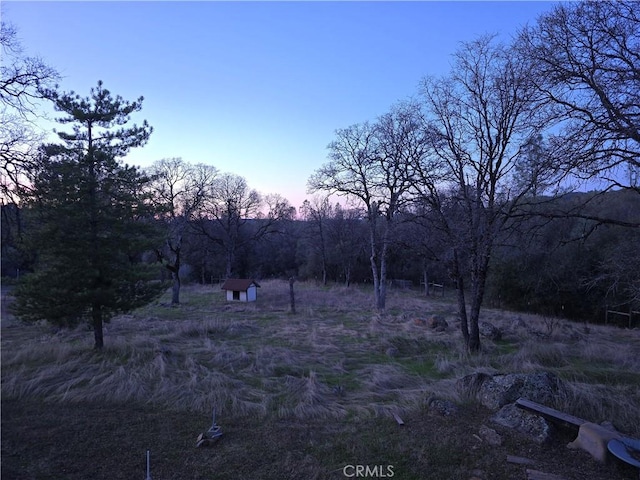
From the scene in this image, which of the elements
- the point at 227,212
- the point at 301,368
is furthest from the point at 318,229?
the point at 301,368

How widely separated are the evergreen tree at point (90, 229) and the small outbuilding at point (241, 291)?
18784mm

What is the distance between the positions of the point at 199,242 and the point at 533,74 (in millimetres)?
43390

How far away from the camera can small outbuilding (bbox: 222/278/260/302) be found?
3047cm

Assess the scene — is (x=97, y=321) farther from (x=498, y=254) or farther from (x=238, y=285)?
(x=498, y=254)

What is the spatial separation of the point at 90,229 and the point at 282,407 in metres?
7.46

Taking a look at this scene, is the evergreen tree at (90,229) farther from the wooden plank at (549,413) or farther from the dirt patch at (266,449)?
the wooden plank at (549,413)

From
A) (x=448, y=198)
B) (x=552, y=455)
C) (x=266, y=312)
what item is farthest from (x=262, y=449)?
(x=266, y=312)

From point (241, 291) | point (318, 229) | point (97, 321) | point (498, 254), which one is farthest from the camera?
point (318, 229)

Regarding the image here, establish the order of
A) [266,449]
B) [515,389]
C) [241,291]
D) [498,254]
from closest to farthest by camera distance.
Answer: [266,449]
[515,389]
[498,254]
[241,291]

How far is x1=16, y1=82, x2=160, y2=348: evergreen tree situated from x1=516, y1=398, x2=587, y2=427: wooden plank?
1016 cm

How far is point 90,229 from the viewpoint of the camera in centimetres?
1086

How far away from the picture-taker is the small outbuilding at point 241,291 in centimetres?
3047

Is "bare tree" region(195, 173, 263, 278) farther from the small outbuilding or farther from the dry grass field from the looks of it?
the dry grass field

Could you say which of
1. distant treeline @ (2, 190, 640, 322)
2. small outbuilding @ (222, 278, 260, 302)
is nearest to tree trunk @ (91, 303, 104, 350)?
distant treeline @ (2, 190, 640, 322)
